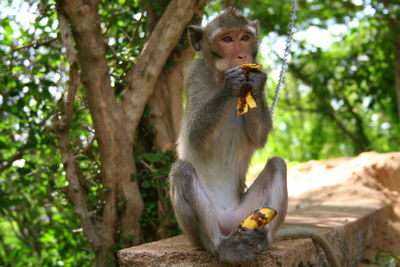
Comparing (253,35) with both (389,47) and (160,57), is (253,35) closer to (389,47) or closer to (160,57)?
(160,57)

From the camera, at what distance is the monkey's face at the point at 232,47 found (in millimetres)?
4184

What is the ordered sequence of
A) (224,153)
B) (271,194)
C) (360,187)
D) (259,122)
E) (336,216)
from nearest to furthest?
1. (271,194)
2. (259,122)
3. (224,153)
4. (336,216)
5. (360,187)

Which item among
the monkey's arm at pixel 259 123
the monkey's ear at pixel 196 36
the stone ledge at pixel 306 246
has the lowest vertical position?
the stone ledge at pixel 306 246

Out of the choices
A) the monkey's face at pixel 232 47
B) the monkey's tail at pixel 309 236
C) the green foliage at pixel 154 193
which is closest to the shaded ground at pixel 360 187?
the monkey's tail at pixel 309 236

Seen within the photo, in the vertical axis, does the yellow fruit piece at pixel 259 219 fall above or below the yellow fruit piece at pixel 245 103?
below

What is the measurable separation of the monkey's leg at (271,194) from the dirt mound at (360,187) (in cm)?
242

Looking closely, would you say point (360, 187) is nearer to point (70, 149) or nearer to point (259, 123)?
point (259, 123)

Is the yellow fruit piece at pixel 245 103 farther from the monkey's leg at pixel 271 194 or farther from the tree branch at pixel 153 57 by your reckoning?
the tree branch at pixel 153 57

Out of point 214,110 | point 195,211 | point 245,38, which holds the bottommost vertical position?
point 195,211

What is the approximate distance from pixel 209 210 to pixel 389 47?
8275 millimetres

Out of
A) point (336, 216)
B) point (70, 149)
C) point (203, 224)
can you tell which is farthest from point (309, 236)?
point (70, 149)

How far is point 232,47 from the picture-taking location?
14.0 feet

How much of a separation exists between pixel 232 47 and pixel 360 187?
3877 millimetres

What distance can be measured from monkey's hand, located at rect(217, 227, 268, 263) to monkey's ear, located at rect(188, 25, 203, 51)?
6.20 ft
